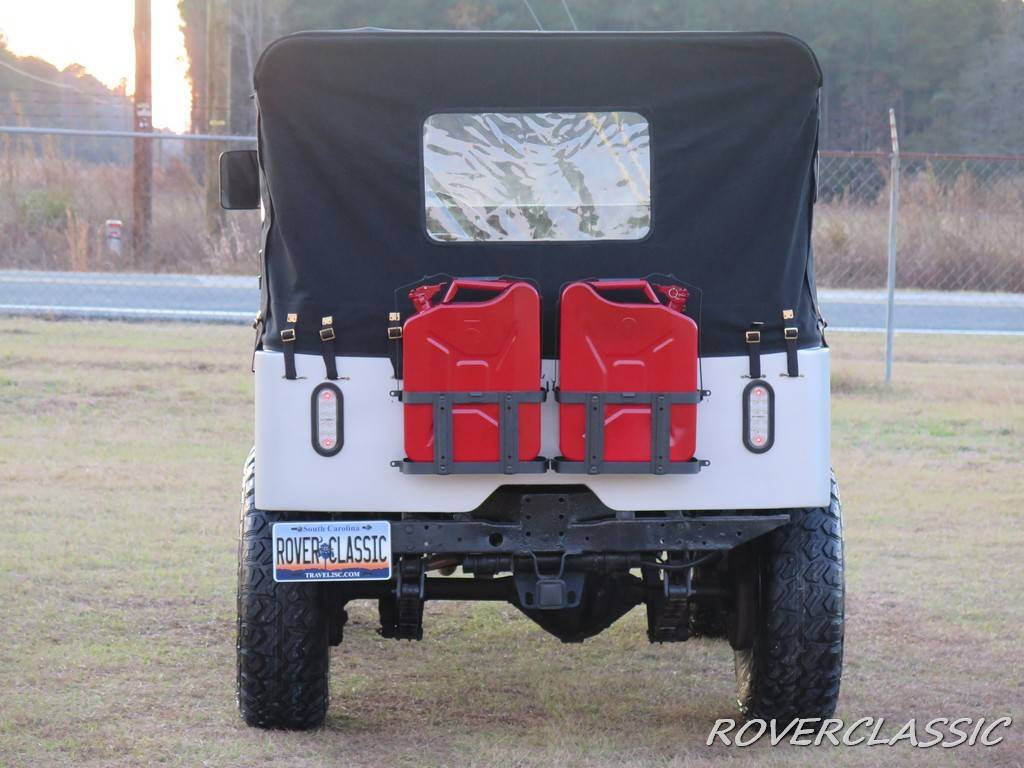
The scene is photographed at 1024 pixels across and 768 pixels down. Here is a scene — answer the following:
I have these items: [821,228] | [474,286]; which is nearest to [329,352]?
[474,286]

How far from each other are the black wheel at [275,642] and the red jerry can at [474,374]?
0.64 metres

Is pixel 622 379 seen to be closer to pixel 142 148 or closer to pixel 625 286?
pixel 625 286

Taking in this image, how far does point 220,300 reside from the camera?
1819 centimetres

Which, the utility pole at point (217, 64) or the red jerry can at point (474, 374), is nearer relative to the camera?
the red jerry can at point (474, 374)

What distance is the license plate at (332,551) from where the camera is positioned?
4.26 m

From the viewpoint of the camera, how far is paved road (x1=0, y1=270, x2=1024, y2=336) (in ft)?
58.1

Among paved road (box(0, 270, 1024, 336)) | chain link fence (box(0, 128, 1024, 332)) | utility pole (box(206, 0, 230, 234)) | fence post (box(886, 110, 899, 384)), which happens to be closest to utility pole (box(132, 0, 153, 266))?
chain link fence (box(0, 128, 1024, 332))

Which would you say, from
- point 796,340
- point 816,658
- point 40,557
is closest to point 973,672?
point 816,658

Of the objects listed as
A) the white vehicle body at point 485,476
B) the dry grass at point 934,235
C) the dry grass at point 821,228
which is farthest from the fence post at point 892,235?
the white vehicle body at point 485,476

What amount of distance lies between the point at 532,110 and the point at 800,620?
171 cm

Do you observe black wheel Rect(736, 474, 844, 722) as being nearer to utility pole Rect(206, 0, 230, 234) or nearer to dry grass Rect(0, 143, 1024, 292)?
dry grass Rect(0, 143, 1024, 292)

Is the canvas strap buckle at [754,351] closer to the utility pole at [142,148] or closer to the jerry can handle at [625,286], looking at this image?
the jerry can handle at [625,286]

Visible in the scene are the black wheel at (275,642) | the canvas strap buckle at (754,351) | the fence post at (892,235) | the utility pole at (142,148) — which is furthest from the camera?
the utility pole at (142,148)

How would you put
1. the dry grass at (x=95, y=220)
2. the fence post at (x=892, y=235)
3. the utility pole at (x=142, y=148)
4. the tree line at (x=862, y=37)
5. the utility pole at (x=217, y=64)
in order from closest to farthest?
the fence post at (x=892, y=235) < the utility pole at (x=142, y=148) < the dry grass at (x=95, y=220) < the utility pole at (x=217, y=64) < the tree line at (x=862, y=37)
